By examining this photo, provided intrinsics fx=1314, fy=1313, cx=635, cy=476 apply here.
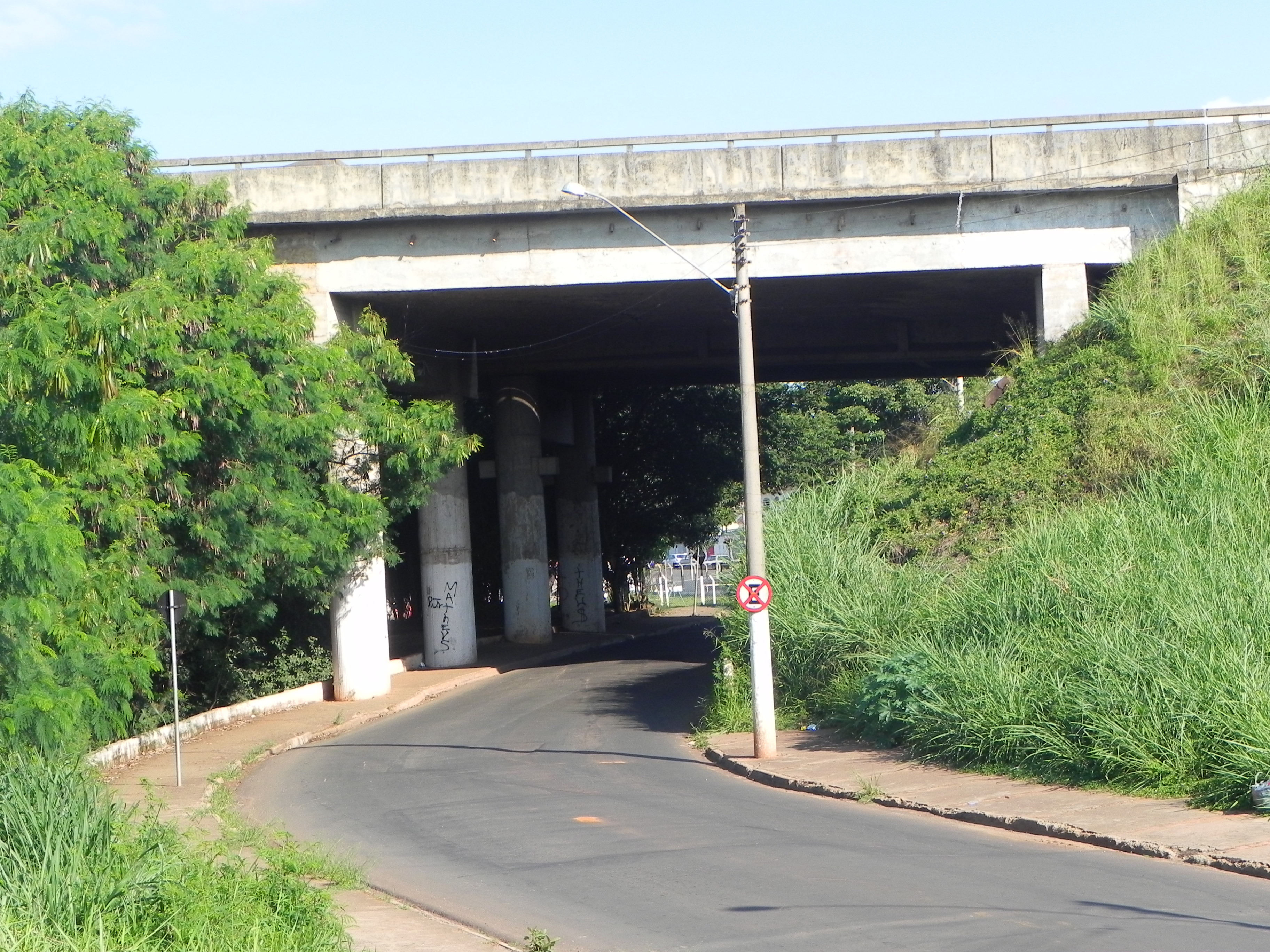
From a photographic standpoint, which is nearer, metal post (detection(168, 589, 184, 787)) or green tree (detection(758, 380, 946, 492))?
metal post (detection(168, 589, 184, 787))

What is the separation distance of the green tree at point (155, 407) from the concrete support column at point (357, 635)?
1.23 metres

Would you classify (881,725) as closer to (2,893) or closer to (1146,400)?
(1146,400)

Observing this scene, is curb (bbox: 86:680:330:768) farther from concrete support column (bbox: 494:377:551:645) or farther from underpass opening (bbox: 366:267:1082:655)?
concrete support column (bbox: 494:377:551:645)

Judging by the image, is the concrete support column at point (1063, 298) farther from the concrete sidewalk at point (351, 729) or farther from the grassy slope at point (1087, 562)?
the concrete sidewalk at point (351, 729)

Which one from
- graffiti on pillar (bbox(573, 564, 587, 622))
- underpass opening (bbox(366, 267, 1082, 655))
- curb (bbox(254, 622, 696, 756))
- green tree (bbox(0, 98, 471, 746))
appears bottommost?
curb (bbox(254, 622, 696, 756))

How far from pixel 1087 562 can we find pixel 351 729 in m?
Result: 12.1

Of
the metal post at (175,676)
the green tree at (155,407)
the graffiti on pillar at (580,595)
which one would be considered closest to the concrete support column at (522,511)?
the graffiti on pillar at (580,595)

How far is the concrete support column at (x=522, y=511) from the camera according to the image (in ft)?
114

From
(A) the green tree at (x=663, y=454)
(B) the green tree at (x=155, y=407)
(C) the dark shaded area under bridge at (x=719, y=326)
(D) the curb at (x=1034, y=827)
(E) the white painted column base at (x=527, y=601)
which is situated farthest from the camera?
(A) the green tree at (x=663, y=454)

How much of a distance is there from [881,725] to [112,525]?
380 inches

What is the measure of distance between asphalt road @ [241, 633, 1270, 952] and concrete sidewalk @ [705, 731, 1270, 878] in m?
0.19

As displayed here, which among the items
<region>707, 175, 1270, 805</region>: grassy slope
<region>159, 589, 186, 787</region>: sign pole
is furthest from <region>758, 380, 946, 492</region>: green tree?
<region>159, 589, 186, 787</region>: sign pole

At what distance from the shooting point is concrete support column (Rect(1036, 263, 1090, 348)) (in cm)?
2366

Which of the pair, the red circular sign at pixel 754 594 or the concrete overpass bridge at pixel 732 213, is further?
the concrete overpass bridge at pixel 732 213
